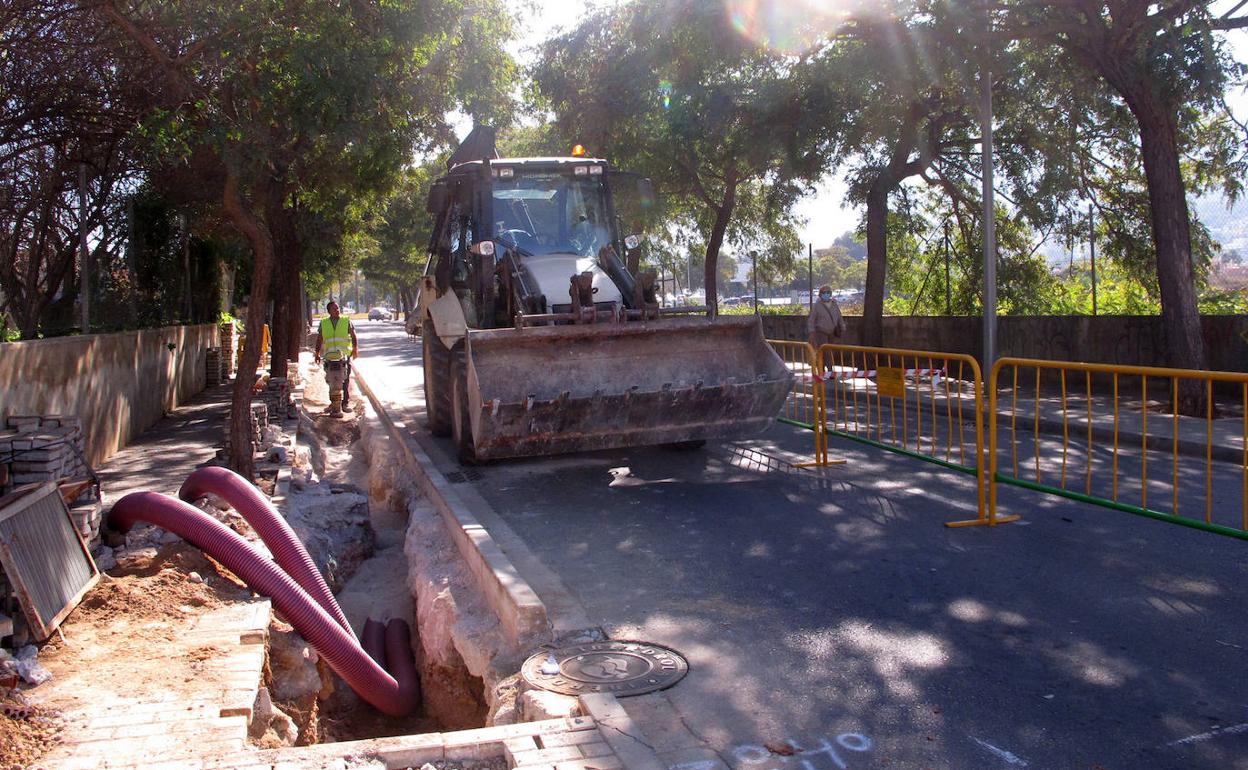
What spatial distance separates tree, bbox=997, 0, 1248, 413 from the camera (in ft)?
41.0

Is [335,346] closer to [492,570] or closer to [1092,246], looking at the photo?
[492,570]

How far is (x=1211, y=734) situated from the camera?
4.18 meters

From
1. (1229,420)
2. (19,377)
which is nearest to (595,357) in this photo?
(19,377)

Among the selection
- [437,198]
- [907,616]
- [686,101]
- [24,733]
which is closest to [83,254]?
[437,198]

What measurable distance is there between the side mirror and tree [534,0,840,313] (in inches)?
248

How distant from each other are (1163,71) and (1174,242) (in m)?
2.21

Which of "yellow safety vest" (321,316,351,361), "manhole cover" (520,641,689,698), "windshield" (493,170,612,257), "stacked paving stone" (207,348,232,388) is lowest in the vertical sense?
"manhole cover" (520,641,689,698)

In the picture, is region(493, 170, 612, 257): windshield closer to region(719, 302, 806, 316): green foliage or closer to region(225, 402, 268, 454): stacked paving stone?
region(225, 402, 268, 454): stacked paving stone

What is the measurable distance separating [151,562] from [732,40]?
12.3m

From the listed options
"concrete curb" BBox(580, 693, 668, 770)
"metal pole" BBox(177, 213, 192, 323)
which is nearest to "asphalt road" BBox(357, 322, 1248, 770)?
"concrete curb" BBox(580, 693, 668, 770)

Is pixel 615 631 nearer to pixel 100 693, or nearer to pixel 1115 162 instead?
pixel 100 693

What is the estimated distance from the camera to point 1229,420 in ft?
40.9

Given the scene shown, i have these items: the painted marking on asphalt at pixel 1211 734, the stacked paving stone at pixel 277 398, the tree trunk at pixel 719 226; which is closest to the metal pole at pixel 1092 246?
the tree trunk at pixel 719 226

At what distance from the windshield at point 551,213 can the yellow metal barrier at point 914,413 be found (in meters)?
2.94
